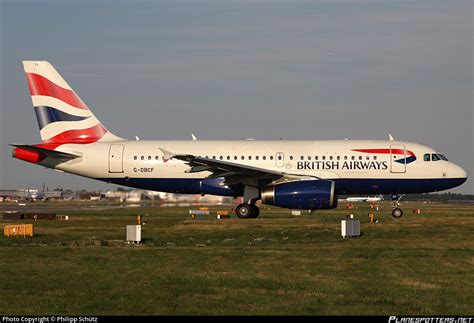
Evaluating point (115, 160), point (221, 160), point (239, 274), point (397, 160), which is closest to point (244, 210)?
point (221, 160)

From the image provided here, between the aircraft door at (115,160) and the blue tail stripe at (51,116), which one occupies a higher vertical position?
the blue tail stripe at (51,116)

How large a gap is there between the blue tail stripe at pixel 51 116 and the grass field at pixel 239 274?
1252 cm

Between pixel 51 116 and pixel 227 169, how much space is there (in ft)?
39.3

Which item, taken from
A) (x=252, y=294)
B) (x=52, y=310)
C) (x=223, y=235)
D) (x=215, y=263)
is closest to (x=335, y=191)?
(x=223, y=235)

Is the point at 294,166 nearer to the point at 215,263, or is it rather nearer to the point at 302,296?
the point at 215,263

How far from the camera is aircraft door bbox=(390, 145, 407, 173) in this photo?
43781 millimetres

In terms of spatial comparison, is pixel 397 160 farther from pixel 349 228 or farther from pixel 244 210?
→ pixel 349 228

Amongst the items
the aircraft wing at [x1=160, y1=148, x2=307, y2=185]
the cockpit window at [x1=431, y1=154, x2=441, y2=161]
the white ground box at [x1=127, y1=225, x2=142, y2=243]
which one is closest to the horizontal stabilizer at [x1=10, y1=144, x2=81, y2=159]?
the aircraft wing at [x1=160, y1=148, x2=307, y2=185]

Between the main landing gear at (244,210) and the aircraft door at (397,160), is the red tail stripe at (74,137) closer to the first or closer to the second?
the main landing gear at (244,210)

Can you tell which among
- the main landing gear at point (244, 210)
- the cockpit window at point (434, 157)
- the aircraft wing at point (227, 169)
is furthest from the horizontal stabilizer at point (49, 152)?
the cockpit window at point (434, 157)

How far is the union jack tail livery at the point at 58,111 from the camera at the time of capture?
46.3m

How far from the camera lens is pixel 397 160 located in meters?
43.8

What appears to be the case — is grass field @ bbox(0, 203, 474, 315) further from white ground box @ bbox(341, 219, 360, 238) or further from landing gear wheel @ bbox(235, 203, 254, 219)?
landing gear wheel @ bbox(235, 203, 254, 219)

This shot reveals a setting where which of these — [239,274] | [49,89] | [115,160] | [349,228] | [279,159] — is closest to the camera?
[239,274]
